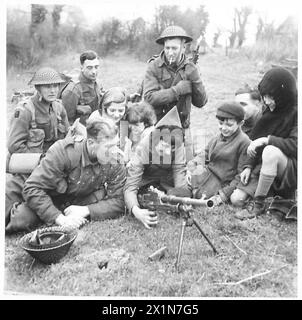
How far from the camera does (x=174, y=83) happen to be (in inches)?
155

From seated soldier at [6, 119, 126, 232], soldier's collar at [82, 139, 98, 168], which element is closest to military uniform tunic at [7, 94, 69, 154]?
seated soldier at [6, 119, 126, 232]

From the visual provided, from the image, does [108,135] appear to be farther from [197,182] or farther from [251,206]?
[251,206]

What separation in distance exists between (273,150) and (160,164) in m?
0.93

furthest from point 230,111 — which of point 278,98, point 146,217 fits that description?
point 146,217

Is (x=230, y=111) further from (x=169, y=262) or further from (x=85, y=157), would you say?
(x=169, y=262)

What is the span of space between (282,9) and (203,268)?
214cm

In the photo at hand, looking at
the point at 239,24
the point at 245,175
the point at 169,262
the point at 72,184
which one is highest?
the point at 239,24

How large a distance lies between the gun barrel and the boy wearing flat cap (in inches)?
22.2

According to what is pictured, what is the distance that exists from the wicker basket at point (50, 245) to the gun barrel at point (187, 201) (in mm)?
723

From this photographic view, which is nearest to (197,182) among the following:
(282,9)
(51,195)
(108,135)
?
(108,135)

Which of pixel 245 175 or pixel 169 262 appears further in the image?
pixel 245 175

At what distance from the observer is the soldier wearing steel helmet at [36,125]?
141 inches

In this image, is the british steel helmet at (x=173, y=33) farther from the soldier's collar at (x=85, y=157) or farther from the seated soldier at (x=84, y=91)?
the soldier's collar at (x=85, y=157)
